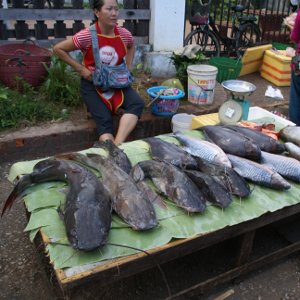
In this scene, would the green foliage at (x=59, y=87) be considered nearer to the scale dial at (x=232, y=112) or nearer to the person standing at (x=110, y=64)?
the person standing at (x=110, y=64)

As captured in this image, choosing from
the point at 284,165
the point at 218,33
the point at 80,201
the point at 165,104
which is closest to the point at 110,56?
the point at 165,104

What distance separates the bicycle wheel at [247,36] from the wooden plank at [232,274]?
700 centimetres

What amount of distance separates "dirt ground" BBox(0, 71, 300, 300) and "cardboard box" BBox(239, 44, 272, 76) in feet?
17.6

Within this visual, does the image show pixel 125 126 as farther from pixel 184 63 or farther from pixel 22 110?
pixel 184 63

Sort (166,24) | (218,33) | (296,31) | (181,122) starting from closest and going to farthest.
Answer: (296,31) < (181,122) < (166,24) < (218,33)

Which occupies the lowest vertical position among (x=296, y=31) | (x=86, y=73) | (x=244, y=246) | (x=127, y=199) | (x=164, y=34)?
(x=244, y=246)

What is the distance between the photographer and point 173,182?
2672 mm

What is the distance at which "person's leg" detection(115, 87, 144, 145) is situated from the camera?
457cm

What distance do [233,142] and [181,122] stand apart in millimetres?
1644

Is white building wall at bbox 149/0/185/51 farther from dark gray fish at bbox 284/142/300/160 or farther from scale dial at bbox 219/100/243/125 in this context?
dark gray fish at bbox 284/142/300/160

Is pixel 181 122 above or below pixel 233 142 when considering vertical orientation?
below

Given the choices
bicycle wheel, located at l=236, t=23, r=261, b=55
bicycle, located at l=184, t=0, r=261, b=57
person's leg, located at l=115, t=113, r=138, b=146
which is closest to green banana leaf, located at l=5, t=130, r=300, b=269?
person's leg, located at l=115, t=113, r=138, b=146

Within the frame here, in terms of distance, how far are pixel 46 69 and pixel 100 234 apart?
3896 millimetres

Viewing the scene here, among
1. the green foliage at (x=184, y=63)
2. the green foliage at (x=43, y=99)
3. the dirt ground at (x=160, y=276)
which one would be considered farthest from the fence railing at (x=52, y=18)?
the dirt ground at (x=160, y=276)
